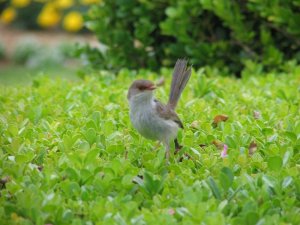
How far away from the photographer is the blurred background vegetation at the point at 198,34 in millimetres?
6766

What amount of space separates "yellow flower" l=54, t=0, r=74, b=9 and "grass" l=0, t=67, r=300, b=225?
9.60 meters

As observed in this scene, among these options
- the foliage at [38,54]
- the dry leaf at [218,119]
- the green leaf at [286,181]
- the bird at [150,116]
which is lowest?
the foliage at [38,54]

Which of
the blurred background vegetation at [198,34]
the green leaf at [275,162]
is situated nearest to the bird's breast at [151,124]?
the green leaf at [275,162]

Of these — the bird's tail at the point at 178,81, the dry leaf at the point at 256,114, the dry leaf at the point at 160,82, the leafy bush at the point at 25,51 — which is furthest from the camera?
the leafy bush at the point at 25,51

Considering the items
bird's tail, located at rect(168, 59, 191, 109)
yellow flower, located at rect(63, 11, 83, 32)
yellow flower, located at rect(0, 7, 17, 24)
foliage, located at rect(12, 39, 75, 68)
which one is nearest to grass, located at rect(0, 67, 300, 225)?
bird's tail, located at rect(168, 59, 191, 109)

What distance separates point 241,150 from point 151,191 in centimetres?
79

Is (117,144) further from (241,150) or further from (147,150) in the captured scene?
(241,150)

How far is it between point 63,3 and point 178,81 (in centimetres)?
1050

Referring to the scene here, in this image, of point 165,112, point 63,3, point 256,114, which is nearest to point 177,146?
point 165,112

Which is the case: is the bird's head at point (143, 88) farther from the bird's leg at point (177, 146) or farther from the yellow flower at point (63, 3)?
the yellow flower at point (63, 3)

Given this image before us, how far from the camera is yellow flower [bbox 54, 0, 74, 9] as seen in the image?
1473 cm

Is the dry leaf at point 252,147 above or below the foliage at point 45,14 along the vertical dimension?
above

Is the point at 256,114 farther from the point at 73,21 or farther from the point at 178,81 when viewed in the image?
the point at 73,21

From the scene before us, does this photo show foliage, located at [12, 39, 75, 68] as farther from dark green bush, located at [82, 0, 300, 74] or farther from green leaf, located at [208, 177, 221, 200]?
green leaf, located at [208, 177, 221, 200]
